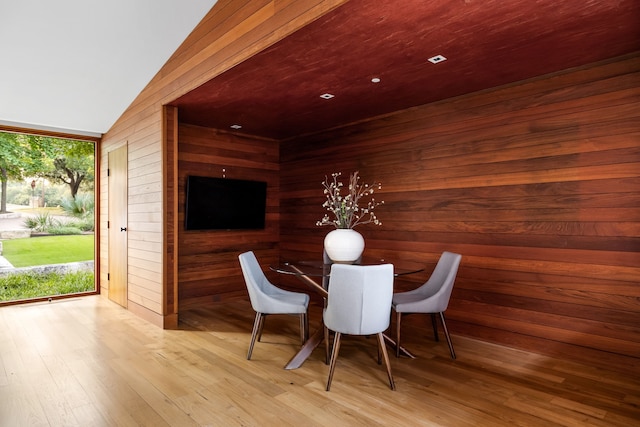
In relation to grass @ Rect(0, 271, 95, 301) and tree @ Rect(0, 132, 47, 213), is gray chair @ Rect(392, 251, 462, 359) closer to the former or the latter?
grass @ Rect(0, 271, 95, 301)

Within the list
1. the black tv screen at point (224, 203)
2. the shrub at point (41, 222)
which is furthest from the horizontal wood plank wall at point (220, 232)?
the shrub at point (41, 222)

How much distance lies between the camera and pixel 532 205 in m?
3.46

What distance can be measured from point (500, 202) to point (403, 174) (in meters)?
1.11

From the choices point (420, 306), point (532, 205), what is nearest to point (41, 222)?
point (420, 306)

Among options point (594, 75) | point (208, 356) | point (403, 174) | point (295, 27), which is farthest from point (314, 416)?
point (594, 75)

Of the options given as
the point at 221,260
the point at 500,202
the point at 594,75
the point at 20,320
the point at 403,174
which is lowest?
the point at 20,320

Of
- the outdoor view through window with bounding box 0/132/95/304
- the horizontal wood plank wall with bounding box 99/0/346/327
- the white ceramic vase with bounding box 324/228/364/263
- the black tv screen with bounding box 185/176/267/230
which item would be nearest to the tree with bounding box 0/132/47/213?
the outdoor view through window with bounding box 0/132/95/304

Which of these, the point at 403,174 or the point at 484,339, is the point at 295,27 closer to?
the point at 403,174

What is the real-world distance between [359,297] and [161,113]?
3.04 m

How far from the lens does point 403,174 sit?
440cm

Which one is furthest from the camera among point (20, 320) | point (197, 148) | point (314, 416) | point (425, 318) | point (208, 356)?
point (197, 148)

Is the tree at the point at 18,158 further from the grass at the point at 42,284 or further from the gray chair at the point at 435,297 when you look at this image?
the gray chair at the point at 435,297

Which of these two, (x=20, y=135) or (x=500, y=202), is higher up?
(x=20, y=135)

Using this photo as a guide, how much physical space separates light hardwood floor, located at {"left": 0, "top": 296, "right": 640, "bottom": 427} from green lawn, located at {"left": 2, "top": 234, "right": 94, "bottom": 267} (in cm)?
177
